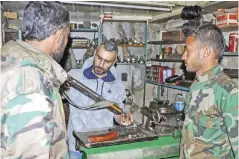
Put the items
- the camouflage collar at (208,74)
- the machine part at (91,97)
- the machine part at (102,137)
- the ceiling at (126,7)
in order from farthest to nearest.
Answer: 1. the ceiling at (126,7)
2. the machine part at (91,97)
3. the machine part at (102,137)
4. the camouflage collar at (208,74)

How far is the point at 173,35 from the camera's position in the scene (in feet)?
11.1

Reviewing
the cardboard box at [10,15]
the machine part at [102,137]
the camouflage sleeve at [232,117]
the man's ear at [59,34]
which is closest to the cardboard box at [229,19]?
the camouflage sleeve at [232,117]

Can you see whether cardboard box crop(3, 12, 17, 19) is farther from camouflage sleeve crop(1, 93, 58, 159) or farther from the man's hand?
camouflage sleeve crop(1, 93, 58, 159)

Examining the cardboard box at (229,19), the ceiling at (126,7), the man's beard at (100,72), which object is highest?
the ceiling at (126,7)

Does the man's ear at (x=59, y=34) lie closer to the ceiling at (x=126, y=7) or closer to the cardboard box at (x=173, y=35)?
the ceiling at (x=126, y=7)

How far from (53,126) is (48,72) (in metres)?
0.23

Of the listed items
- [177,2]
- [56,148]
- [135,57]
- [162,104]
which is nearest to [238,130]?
[56,148]

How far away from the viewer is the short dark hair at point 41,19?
1059 millimetres

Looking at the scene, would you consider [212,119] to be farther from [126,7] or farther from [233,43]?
[126,7]

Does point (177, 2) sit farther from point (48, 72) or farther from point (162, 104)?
point (48, 72)

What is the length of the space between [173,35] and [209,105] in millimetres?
2094

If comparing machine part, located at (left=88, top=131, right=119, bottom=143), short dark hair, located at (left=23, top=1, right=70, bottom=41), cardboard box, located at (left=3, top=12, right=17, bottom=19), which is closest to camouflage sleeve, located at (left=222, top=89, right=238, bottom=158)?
machine part, located at (left=88, top=131, right=119, bottom=143)

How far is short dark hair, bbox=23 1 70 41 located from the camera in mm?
1059

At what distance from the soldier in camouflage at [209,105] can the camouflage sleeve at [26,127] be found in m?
0.97
